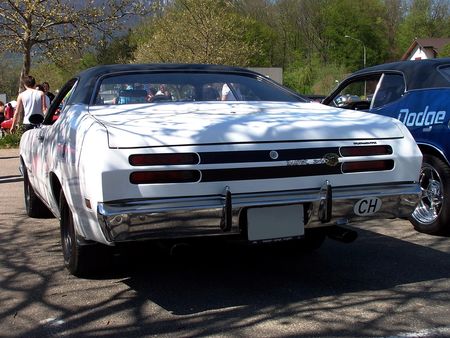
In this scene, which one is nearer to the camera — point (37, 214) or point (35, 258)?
point (35, 258)

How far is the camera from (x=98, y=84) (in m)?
4.71

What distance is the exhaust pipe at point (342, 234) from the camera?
14.1 ft

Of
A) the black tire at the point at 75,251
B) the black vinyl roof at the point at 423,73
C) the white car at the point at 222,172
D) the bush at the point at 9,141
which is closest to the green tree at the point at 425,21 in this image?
Answer: the bush at the point at 9,141

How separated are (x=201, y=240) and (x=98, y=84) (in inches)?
63.2

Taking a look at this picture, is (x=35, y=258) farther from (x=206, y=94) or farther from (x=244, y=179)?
(x=244, y=179)

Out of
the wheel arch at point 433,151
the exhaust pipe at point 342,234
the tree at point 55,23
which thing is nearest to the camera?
the exhaust pipe at point 342,234

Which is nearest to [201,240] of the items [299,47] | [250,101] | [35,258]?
[250,101]

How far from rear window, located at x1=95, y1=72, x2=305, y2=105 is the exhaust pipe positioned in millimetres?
1233

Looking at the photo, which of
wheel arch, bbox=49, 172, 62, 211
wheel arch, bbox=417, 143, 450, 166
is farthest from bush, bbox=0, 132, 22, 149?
wheel arch, bbox=417, 143, 450, 166

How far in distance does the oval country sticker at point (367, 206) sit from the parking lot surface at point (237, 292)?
599 mm

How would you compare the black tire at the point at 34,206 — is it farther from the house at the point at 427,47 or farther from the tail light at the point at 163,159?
the house at the point at 427,47

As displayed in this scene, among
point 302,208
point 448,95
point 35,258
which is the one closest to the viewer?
point 302,208

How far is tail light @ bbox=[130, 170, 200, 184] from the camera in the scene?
346 centimetres

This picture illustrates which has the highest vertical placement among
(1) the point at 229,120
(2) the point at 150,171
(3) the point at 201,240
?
(1) the point at 229,120
